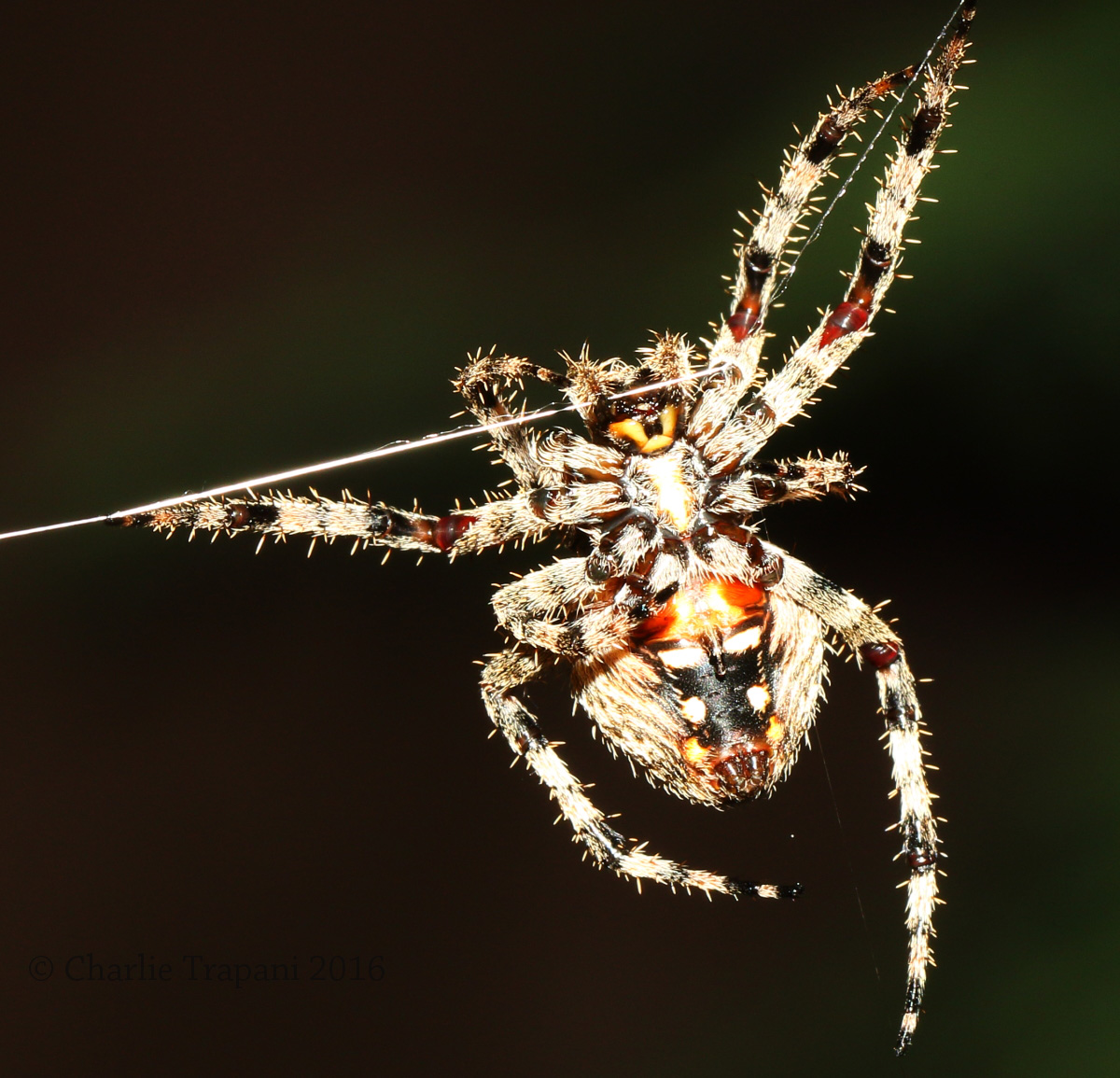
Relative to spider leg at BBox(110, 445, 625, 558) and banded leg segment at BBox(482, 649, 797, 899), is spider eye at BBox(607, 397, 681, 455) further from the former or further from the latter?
banded leg segment at BBox(482, 649, 797, 899)

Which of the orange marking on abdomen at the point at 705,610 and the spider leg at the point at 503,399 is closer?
the orange marking on abdomen at the point at 705,610

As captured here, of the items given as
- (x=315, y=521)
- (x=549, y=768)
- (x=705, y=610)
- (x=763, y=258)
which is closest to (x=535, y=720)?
(x=549, y=768)

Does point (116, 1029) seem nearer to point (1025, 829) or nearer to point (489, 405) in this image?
point (489, 405)

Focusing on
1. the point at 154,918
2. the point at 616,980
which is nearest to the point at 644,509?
the point at 616,980

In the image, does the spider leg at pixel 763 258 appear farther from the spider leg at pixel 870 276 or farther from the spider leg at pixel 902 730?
the spider leg at pixel 902 730

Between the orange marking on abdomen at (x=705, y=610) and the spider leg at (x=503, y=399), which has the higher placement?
the spider leg at (x=503, y=399)

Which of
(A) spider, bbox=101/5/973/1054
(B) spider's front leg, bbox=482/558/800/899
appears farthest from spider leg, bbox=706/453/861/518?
(B) spider's front leg, bbox=482/558/800/899

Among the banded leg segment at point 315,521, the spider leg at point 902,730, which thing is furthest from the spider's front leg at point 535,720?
the spider leg at point 902,730
